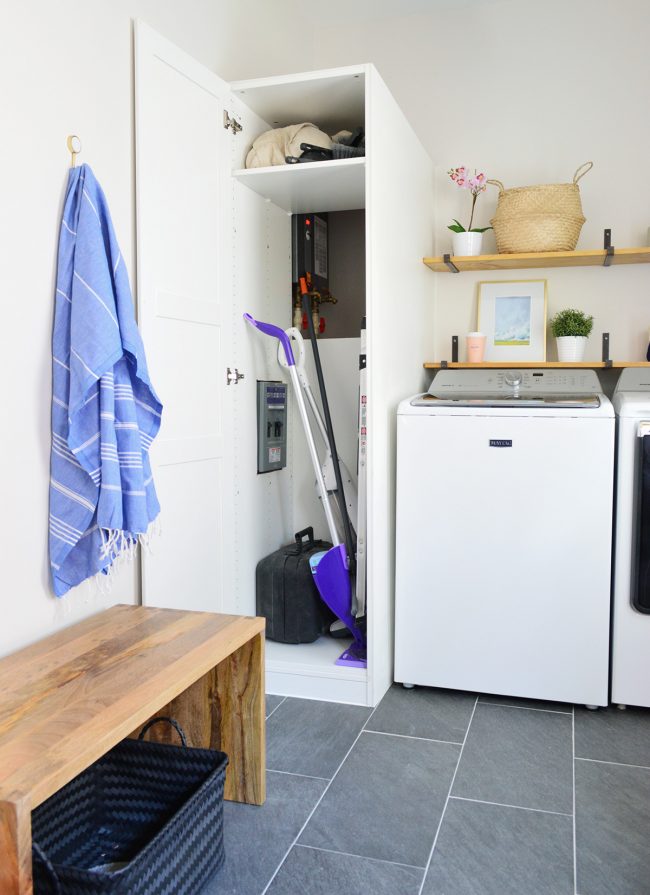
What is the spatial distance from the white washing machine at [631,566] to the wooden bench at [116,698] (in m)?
1.28

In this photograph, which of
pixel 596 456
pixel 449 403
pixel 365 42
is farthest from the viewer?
pixel 365 42

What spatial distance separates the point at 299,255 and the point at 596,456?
57.6 inches

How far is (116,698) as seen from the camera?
1.54m

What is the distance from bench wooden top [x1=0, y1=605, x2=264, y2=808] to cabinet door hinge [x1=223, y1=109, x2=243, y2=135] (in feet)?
5.27

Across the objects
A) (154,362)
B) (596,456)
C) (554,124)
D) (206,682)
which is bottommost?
(206,682)

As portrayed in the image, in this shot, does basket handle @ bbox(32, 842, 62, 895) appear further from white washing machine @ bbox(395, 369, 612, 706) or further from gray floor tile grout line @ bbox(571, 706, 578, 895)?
white washing machine @ bbox(395, 369, 612, 706)

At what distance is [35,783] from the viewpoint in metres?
1.22

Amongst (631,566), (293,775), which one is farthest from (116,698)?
(631,566)

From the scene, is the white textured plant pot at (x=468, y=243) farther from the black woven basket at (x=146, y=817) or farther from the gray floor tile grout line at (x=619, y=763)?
the black woven basket at (x=146, y=817)

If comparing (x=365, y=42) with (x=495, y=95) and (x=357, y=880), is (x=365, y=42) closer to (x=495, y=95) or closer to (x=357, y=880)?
(x=495, y=95)

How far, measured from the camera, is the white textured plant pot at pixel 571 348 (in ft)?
10.8

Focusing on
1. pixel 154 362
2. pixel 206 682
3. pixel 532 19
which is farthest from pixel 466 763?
pixel 532 19

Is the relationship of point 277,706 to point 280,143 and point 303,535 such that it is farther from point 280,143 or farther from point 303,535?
point 280,143

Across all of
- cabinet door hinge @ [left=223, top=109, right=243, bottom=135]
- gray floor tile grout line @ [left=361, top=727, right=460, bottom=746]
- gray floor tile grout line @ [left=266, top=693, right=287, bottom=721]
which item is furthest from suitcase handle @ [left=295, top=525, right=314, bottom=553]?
cabinet door hinge @ [left=223, top=109, right=243, bottom=135]
